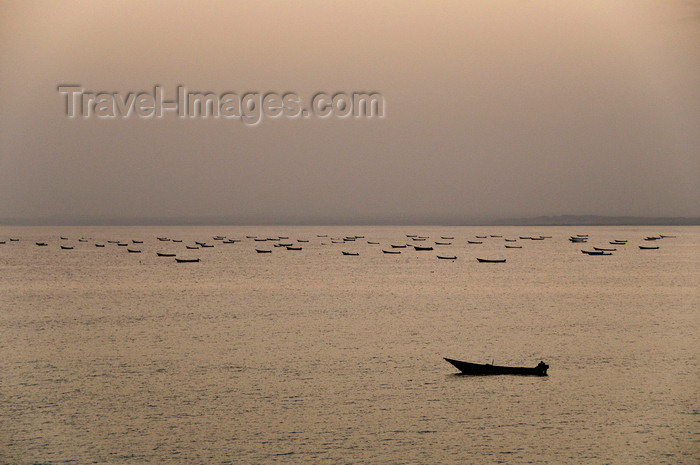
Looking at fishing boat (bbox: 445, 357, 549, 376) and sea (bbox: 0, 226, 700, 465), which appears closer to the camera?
sea (bbox: 0, 226, 700, 465)

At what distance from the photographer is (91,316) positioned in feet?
155

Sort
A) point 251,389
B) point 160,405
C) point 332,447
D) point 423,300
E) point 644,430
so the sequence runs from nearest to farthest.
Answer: point 332,447
point 644,430
point 160,405
point 251,389
point 423,300

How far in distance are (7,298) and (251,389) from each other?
126ft

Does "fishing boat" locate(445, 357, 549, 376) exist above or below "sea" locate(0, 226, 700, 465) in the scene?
above

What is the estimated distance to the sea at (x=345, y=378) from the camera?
20.5 meters

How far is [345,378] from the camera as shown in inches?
1104

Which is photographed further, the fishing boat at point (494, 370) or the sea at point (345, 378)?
the fishing boat at point (494, 370)

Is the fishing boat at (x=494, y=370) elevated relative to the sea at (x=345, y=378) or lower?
elevated

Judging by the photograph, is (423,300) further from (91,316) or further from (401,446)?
(401,446)

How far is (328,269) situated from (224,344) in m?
55.1

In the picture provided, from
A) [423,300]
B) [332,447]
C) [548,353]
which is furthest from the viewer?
[423,300]

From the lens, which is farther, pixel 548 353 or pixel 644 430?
pixel 548 353

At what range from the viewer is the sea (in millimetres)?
20469

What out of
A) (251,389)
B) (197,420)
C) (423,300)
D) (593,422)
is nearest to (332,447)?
(197,420)
